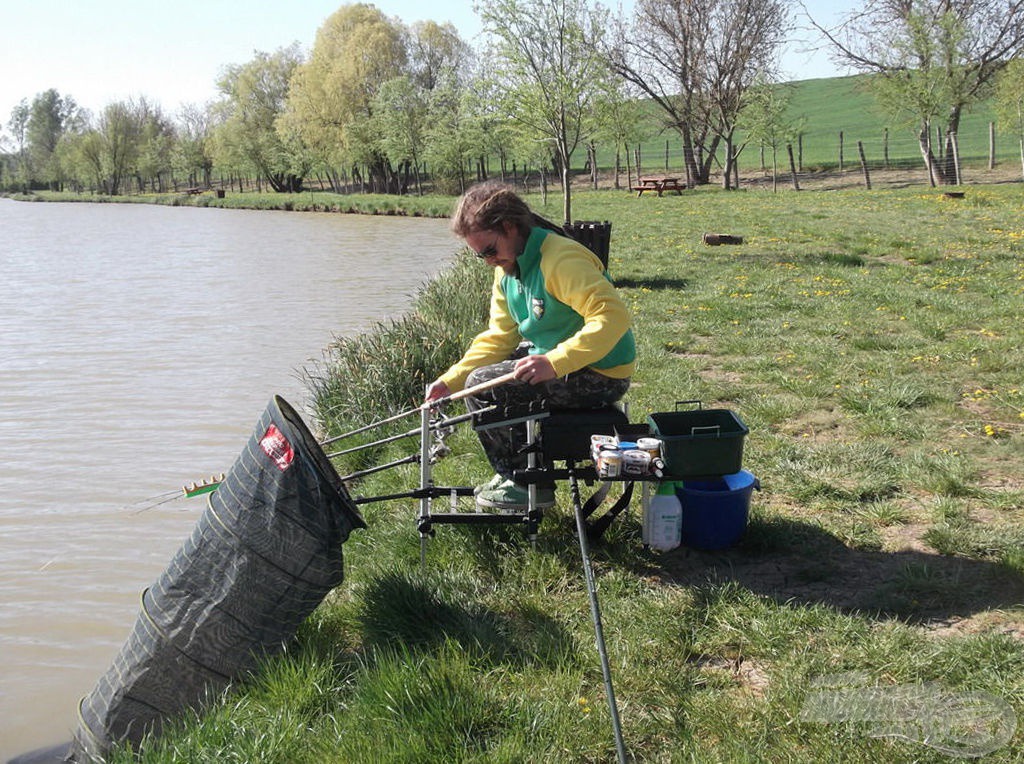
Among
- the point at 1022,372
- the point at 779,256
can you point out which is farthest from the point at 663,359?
the point at 779,256

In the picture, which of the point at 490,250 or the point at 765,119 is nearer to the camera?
the point at 490,250

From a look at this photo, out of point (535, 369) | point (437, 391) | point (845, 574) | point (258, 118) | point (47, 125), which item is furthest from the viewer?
point (47, 125)

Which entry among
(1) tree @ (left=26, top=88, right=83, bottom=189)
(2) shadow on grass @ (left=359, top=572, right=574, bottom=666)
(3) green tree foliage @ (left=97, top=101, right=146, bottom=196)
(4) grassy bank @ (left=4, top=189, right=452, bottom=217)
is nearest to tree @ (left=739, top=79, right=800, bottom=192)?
(4) grassy bank @ (left=4, top=189, right=452, bottom=217)

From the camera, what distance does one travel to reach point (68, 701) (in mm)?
4250

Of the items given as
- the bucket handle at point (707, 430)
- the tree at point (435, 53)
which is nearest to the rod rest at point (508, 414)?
the bucket handle at point (707, 430)

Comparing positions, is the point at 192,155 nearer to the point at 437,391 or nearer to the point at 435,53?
the point at 435,53

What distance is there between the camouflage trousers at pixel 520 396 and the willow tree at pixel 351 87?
5287cm

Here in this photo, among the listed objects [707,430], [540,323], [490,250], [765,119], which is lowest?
[707,430]

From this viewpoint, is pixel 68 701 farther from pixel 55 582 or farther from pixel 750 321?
pixel 750 321

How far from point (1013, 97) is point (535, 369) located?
33025mm

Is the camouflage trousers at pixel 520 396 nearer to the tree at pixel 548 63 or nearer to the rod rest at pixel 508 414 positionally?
the rod rest at pixel 508 414

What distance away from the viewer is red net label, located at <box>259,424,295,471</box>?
10.6 ft

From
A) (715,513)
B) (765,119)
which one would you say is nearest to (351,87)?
(765,119)

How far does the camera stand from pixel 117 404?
938cm
